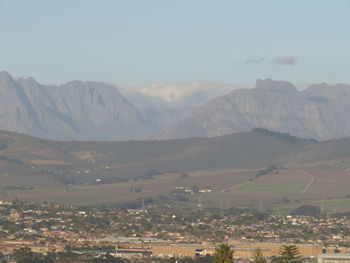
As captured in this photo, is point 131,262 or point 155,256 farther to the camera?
point 155,256

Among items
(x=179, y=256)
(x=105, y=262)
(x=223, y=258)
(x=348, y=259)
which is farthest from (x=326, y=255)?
(x=223, y=258)

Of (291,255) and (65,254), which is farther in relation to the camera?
(65,254)

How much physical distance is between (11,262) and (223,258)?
5617cm

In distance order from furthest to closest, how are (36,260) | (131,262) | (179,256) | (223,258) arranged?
(179,256) < (131,262) < (36,260) < (223,258)

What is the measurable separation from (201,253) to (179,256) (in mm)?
7661

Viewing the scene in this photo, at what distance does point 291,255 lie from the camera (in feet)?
392

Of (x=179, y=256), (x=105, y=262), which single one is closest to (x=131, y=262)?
(x=105, y=262)

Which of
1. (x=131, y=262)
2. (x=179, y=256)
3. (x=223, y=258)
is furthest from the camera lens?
(x=179, y=256)

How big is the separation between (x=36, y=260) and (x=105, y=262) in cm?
863

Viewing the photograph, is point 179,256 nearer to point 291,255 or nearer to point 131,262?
point 131,262

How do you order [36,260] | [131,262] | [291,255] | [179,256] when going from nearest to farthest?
[291,255] → [36,260] → [131,262] → [179,256]

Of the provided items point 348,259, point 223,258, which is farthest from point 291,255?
point 348,259

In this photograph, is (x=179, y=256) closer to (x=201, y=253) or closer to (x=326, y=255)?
(x=201, y=253)

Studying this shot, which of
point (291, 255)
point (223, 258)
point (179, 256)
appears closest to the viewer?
point (223, 258)
